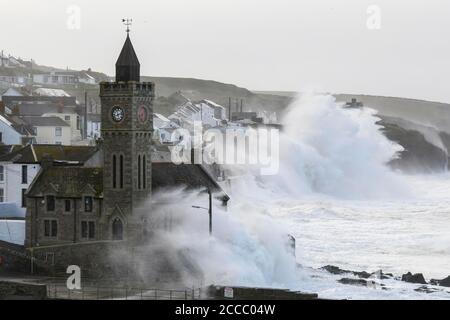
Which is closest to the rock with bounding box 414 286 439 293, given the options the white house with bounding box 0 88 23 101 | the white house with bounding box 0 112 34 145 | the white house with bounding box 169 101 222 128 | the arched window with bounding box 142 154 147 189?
the arched window with bounding box 142 154 147 189

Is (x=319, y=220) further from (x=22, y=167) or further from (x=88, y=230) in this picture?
(x=88, y=230)

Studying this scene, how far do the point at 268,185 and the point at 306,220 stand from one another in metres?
22.8

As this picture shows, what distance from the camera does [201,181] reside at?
47.4m

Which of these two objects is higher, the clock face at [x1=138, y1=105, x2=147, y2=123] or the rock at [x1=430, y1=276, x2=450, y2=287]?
the clock face at [x1=138, y1=105, x2=147, y2=123]

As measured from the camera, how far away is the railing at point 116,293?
3682 cm

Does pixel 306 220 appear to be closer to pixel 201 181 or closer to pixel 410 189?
pixel 201 181

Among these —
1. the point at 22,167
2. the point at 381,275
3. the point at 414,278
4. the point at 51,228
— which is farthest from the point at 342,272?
the point at 22,167

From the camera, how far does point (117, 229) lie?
4397cm

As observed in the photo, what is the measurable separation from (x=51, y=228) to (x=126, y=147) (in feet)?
14.9

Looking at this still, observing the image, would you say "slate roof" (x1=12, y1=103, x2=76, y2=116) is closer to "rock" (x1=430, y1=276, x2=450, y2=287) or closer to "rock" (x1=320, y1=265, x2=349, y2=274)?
"rock" (x1=320, y1=265, x2=349, y2=274)

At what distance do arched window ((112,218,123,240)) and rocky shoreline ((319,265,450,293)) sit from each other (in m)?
7.74

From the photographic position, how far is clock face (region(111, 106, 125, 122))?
43.8 m

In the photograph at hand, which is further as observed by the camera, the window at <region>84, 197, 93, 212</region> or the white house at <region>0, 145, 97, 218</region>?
the white house at <region>0, 145, 97, 218</region>
